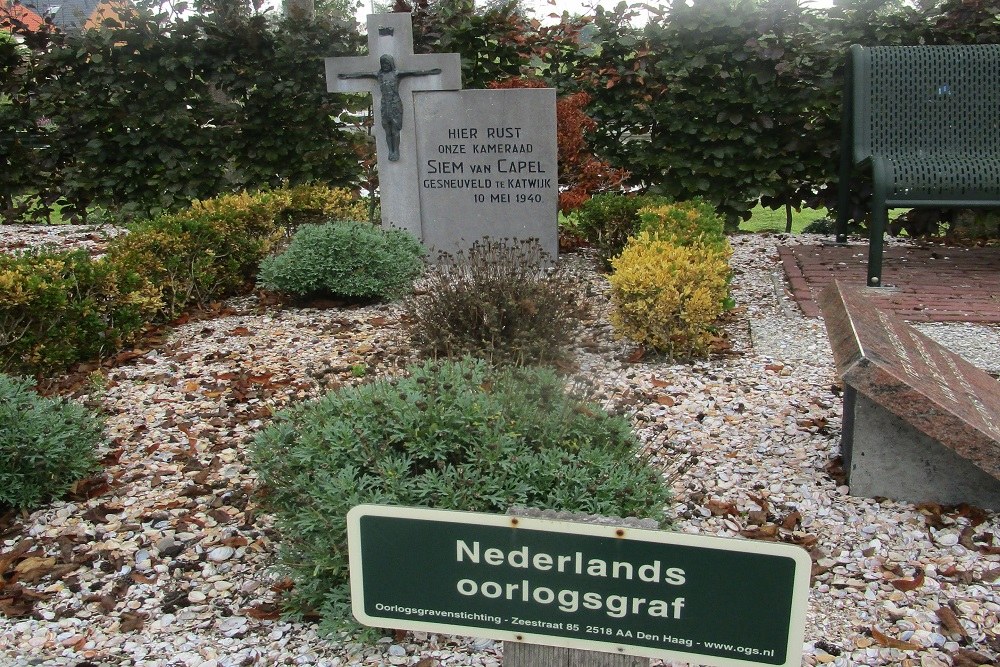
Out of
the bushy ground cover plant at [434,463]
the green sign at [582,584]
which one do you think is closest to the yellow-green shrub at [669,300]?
the bushy ground cover plant at [434,463]

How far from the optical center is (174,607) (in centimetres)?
258

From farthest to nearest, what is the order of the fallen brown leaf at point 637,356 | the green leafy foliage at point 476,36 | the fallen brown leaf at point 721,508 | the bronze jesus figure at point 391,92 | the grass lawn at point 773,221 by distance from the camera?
the grass lawn at point 773,221 < the green leafy foliage at point 476,36 < the bronze jesus figure at point 391,92 < the fallen brown leaf at point 637,356 < the fallen brown leaf at point 721,508

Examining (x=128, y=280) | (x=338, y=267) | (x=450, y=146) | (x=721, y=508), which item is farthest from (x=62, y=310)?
(x=450, y=146)

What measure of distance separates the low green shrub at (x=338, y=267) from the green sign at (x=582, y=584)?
13.8ft

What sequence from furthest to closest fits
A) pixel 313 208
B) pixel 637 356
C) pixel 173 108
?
pixel 173 108
pixel 313 208
pixel 637 356

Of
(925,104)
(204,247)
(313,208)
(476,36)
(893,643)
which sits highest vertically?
(476,36)

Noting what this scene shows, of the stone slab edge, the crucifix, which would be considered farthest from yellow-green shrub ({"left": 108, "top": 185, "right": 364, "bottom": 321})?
the stone slab edge

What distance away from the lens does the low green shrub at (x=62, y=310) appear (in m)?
4.22

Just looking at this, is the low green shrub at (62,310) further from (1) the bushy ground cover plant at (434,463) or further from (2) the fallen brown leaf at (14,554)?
(1) the bushy ground cover plant at (434,463)

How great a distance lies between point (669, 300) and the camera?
4398 mm

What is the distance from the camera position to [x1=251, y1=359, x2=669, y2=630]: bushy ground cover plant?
234cm

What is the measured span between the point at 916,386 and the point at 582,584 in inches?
73.7

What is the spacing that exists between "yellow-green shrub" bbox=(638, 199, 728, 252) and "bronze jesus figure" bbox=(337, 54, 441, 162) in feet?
6.31

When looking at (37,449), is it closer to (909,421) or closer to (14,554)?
(14,554)
